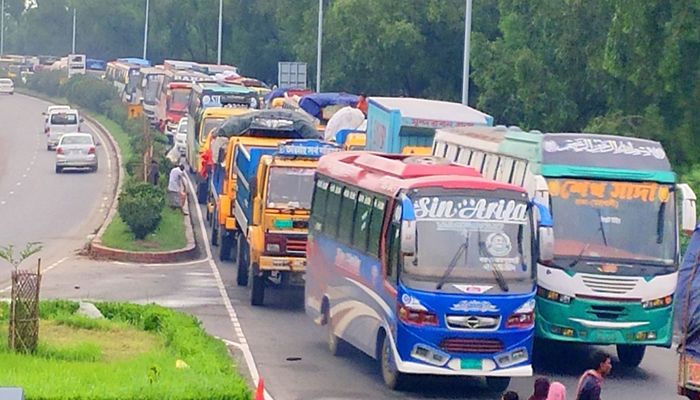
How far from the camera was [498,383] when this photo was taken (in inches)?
587

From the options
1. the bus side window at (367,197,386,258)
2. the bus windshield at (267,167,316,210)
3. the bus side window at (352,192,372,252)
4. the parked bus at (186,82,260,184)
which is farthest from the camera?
the parked bus at (186,82,260,184)

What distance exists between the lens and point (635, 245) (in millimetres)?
15977

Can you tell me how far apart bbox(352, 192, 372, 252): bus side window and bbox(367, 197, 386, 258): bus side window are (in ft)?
0.57

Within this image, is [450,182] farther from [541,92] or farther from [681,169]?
[541,92]

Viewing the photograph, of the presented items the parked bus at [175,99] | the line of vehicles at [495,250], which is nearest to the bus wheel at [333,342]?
the line of vehicles at [495,250]

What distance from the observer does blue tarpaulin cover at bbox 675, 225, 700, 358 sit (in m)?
7.11

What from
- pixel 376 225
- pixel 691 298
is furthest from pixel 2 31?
pixel 691 298

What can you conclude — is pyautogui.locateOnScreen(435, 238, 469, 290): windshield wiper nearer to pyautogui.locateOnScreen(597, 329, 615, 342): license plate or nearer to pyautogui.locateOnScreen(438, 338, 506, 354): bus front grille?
pyautogui.locateOnScreen(438, 338, 506, 354): bus front grille

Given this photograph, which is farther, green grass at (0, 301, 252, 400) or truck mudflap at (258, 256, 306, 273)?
truck mudflap at (258, 256, 306, 273)

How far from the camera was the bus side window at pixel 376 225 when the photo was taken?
1519 centimetres

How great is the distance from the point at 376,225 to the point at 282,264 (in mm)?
6077

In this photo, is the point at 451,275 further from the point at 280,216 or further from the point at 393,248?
the point at 280,216

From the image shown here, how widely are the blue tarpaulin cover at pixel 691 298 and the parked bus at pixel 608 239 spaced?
8250mm

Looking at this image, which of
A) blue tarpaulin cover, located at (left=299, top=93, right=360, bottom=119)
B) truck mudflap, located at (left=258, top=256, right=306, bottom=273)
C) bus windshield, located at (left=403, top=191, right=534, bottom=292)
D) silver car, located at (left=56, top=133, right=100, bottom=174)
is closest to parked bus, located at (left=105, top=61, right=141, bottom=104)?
silver car, located at (left=56, top=133, right=100, bottom=174)
